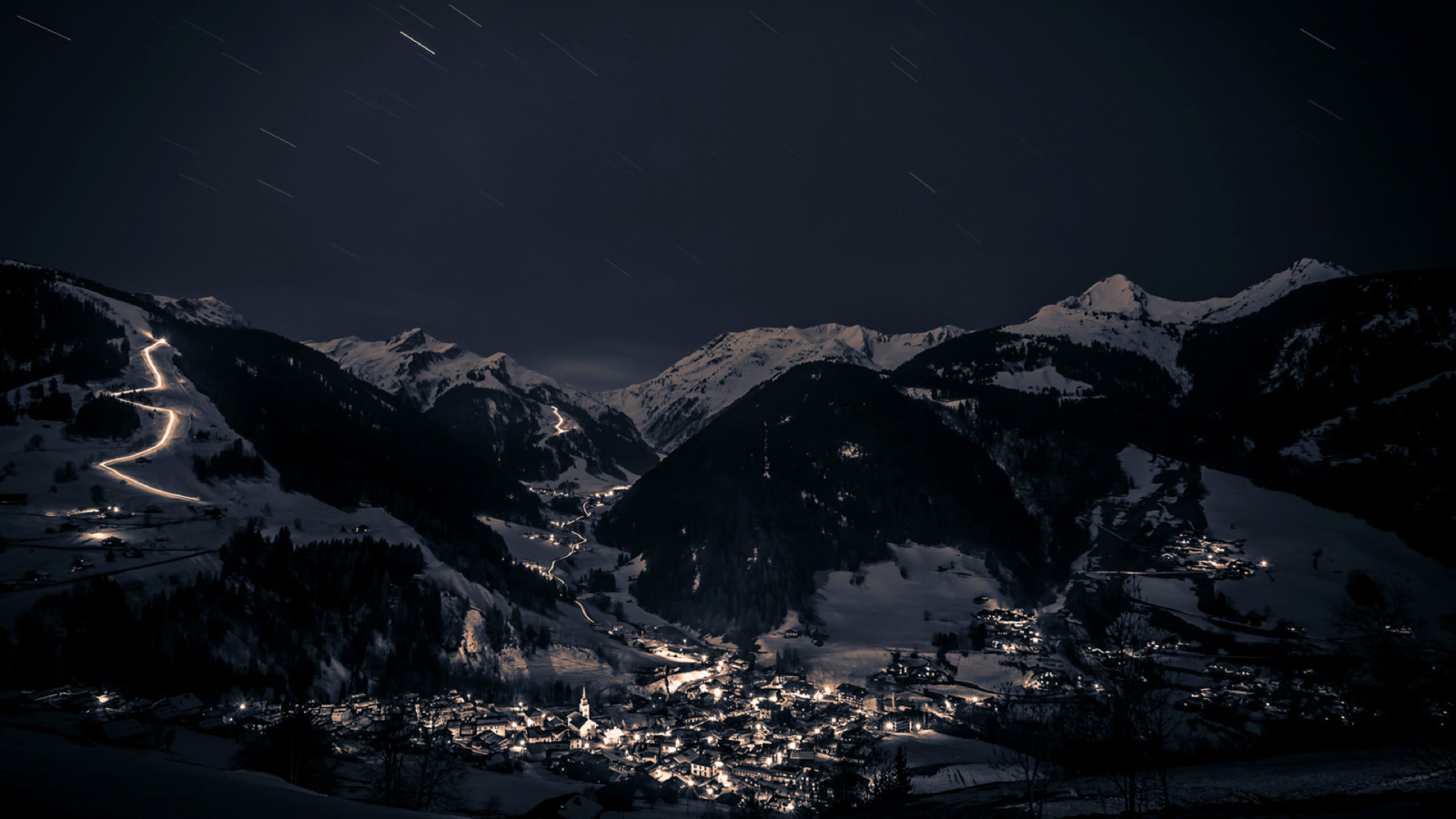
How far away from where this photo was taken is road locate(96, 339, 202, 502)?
115m

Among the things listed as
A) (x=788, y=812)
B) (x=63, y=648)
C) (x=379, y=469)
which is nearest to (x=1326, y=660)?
(x=788, y=812)

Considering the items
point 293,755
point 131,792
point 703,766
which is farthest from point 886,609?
point 131,792

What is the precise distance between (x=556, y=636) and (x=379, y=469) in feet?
349

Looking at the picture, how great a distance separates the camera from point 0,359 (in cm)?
14488

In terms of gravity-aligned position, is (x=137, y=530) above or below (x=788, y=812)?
above

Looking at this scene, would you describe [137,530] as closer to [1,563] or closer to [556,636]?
[1,563]

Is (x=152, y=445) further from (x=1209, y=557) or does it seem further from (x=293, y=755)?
(x=1209, y=557)

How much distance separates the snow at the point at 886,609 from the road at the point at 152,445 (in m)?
125

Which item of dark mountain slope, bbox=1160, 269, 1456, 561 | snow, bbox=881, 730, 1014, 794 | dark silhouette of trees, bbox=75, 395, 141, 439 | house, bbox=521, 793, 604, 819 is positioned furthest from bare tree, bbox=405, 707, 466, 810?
dark mountain slope, bbox=1160, 269, 1456, 561

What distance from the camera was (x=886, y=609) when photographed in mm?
155250

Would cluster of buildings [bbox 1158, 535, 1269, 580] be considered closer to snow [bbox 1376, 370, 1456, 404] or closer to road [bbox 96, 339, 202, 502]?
snow [bbox 1376, 370, 1456, 404]

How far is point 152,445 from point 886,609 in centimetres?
17351

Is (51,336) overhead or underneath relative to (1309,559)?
overhead

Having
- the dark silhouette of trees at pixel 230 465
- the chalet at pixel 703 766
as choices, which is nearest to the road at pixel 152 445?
the dark silhouette of trees at pixel 230 465
